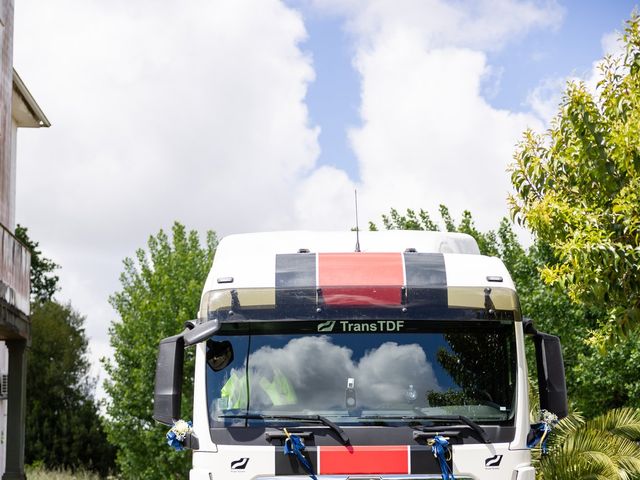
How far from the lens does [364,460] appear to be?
7.70 m

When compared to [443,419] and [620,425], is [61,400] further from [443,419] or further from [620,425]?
[443,419]

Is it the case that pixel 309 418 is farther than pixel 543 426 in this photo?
No

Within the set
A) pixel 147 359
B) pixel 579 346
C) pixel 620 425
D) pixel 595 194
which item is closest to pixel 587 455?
pixel 620 425

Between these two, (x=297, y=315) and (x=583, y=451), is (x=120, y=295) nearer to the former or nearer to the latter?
(x=583, y=451)

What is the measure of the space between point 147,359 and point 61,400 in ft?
39.7

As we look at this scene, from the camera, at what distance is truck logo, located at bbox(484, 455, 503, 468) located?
25.6 ft

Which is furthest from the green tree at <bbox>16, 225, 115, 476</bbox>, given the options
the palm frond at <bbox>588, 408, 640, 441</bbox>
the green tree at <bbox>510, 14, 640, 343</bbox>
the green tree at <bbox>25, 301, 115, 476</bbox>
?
the green tree at <bbox>510, 14, 640, 343</bbox>

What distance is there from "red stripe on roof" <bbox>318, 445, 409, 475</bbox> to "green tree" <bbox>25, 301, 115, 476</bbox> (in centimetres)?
3831

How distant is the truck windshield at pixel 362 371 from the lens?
7.92 meters

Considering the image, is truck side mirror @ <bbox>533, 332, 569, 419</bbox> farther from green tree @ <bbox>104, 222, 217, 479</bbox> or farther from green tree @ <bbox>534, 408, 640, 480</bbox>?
green tree @ <bbox>104, 222, 217, 479</bbox>

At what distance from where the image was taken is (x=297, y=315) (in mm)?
8164

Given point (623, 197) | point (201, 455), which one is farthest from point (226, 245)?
point (623, 197)

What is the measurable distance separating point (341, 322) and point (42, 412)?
42.0 m

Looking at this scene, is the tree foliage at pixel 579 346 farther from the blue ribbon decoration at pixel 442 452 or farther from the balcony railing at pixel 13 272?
the blue ribbon decoration at pixel 442 452
